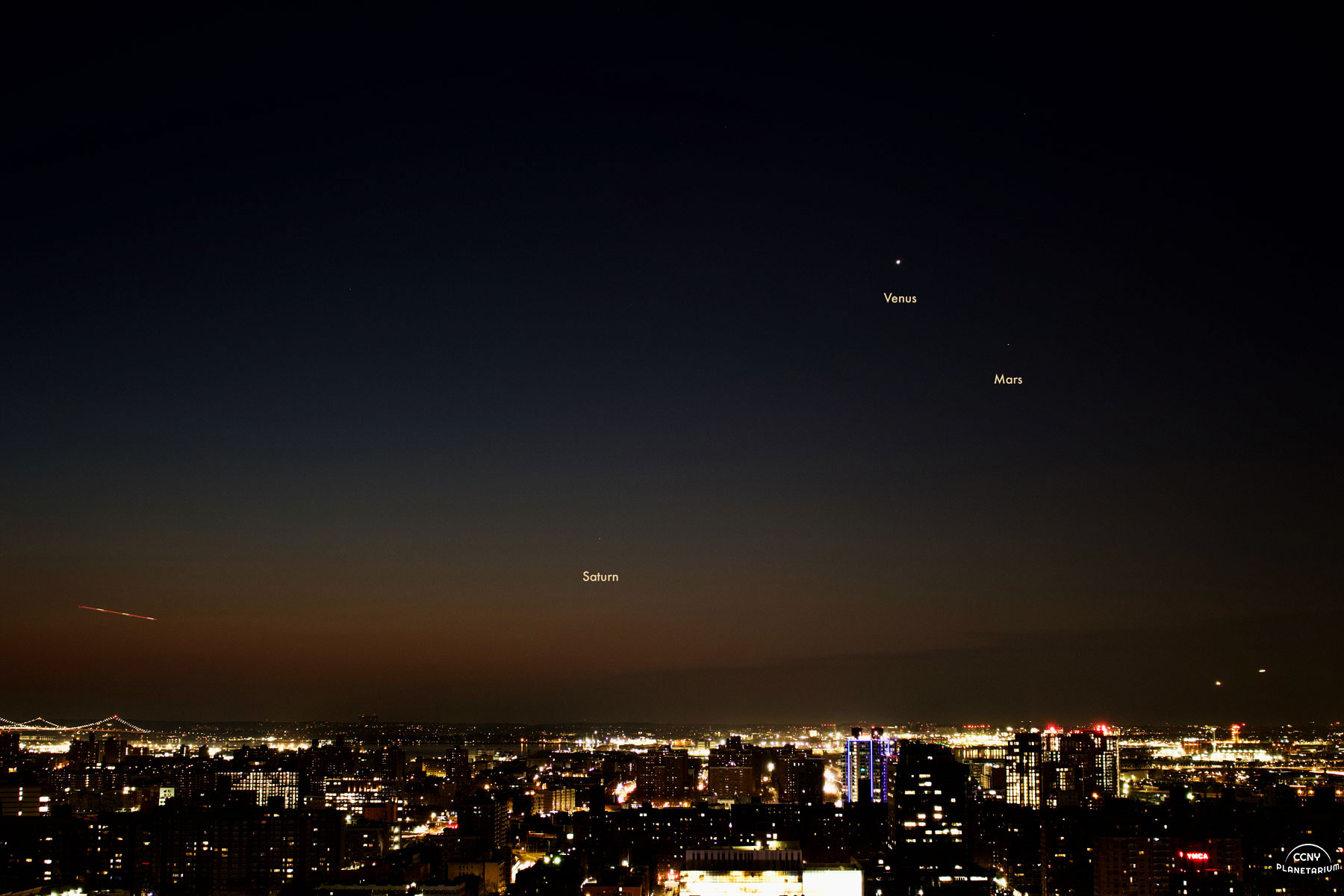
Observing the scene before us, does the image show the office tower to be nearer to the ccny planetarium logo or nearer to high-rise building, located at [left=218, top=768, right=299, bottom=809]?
the ccny planetarium logo

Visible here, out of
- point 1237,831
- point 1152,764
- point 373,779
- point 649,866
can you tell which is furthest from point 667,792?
point 1237,831

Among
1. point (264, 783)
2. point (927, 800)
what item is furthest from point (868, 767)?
point (264, 783)

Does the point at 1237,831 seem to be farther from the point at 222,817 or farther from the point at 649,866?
the point at 222,817

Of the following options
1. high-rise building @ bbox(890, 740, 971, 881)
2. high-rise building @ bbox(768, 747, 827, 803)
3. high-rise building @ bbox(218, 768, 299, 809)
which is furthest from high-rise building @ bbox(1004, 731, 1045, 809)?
high-rise building @ bbox(218, 768, 299, 809)

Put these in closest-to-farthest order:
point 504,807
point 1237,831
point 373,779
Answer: point 1237,831, point 504,807, point 373,779

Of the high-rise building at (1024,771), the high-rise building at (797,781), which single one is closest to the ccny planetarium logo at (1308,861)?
the high-rise building at (1024,771)

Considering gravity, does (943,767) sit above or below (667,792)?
above
